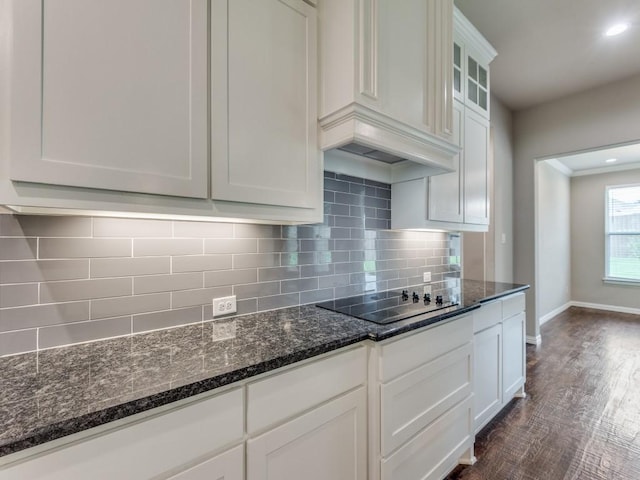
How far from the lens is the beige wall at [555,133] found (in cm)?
312

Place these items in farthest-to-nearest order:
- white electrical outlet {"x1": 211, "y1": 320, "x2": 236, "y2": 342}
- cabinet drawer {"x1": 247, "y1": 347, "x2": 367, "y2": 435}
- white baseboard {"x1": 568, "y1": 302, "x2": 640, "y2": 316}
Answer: white baseboard {"x1": 568, "y1": 302, "x2": 640, "y2": 316}, white electrical outlet {"x1": 211, "y1": 320, "x2": 236, "y2": 342}, cabinet drawer {"x1": 247, "y1": 347, "x2": 367, "y2": 435}

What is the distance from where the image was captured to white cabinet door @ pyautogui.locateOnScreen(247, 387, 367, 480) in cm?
93

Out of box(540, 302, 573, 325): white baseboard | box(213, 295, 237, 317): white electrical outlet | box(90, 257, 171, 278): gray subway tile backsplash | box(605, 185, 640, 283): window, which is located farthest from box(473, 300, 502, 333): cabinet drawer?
box(605, 185, 640, 283): window

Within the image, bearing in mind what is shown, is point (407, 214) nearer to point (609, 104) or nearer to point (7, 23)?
point (7, 23)

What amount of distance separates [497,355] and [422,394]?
974 mm

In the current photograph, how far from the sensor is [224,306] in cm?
138

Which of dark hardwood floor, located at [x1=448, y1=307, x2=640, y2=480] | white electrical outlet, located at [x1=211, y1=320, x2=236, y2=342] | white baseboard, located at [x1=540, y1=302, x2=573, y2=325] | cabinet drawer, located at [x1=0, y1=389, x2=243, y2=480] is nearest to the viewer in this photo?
cabinet drawer, located at [x1=0, y1=389, x2=243, y2=480]

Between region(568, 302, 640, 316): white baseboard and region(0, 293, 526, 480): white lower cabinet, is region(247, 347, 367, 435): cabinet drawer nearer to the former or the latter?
region(0, 293, 526, 480): white lower cabinet

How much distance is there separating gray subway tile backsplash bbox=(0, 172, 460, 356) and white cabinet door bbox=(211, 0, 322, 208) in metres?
0.34

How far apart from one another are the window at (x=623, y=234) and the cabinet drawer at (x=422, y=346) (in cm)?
555

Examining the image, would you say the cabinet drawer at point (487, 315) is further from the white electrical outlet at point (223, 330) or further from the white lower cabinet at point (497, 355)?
the white electrical outlet at point (223, 330)

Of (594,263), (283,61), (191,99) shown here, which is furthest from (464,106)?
(594,263)

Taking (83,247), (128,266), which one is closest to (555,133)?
(128,266)

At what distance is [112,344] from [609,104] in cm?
474
